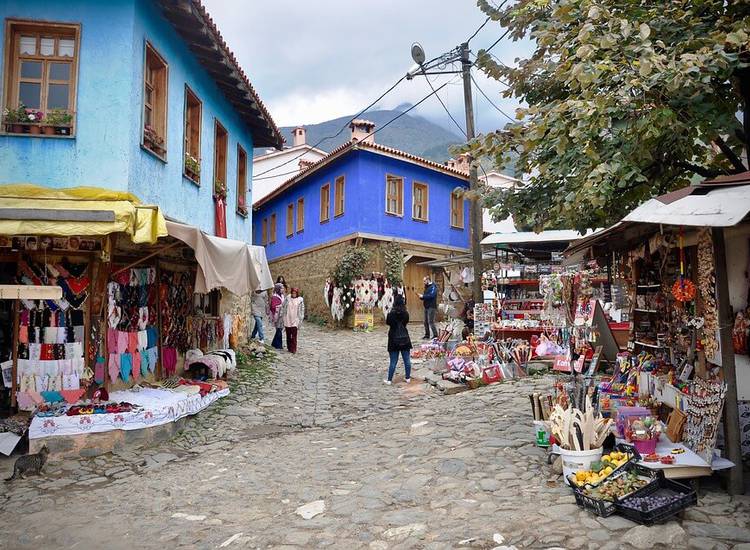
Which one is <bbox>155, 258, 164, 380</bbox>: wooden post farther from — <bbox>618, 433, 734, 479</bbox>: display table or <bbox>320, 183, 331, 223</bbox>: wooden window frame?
<bbox>320, 183, 331, 223</bbox>: wooden window frame

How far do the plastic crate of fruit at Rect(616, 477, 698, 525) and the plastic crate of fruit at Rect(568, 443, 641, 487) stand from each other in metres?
0.32

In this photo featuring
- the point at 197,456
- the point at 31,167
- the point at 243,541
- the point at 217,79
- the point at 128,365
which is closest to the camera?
the point at 243,541

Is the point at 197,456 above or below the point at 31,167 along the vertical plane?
below

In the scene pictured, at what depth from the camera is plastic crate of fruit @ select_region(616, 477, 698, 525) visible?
3.80 metres

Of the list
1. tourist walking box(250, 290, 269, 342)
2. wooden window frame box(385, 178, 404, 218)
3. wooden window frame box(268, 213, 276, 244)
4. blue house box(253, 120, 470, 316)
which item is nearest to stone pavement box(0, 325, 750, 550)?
tourist walking box(250, 290, 269, 342)

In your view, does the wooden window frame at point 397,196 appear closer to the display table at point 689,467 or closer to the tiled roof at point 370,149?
the tiled roof at point 370,149

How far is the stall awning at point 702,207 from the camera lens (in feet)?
12.0

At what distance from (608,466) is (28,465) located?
5855 millimetres

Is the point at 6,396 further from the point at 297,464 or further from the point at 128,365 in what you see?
the point at 297,464

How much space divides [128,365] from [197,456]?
2.27 metres

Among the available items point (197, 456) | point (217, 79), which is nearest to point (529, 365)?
point (197, 456)

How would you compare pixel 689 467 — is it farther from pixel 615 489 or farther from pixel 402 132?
pixel 402 132

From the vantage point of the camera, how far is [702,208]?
3.88 metres

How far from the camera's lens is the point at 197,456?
6.63m
